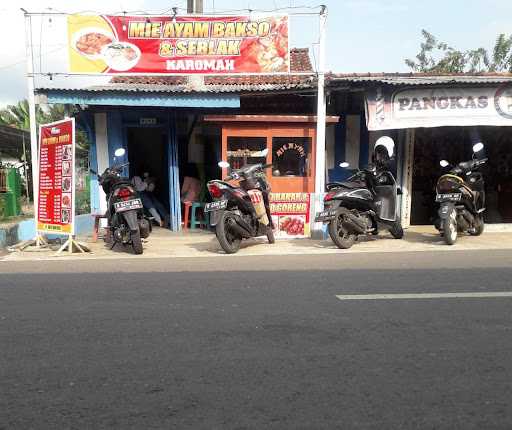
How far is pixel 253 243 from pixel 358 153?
3501 millimetres

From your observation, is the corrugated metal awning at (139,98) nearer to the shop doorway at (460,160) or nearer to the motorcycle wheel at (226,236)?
the motorcycle wheel at (226,236)

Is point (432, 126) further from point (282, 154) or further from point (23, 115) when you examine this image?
point (23, 115)

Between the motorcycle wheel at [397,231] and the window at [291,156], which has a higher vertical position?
the window at [291,156]

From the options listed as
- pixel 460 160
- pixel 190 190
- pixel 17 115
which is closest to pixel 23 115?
pixel 17 115

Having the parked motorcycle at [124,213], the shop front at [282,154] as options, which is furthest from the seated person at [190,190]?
the parked motorcycle at [124,213]

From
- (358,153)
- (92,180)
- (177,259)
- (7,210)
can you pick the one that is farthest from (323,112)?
(7,210)

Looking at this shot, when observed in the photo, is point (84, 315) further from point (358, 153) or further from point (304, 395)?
point (358, 153)

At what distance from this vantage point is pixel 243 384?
3.24 m

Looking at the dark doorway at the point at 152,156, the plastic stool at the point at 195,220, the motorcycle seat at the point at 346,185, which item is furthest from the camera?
the dark doorway at the point at 152,156

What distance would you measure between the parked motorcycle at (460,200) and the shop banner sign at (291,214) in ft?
7.96

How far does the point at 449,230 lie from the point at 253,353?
241 inches

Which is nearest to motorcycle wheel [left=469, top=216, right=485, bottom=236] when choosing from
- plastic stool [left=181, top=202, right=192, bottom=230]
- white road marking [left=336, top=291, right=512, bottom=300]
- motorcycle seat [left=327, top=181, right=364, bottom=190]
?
motorcycle seat [left=327, top=181, right=364, bottom=190]

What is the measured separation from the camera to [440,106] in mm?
9633

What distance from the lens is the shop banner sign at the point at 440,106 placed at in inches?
377
